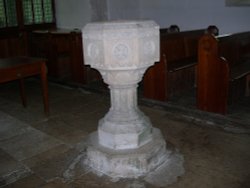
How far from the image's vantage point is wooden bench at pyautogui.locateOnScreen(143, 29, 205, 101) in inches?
162

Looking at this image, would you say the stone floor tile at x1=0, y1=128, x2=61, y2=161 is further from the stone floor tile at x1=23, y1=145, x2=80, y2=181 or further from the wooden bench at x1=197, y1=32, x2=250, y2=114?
the wooden bench at x1=197, y1=32, x2=250, y2=114

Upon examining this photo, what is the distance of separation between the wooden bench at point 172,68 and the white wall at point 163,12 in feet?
2.94

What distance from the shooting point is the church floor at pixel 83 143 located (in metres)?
2.31

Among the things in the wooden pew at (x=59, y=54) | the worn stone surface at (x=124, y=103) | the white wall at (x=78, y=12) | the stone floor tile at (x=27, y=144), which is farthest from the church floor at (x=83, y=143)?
the white wall at (x=78, y=12)

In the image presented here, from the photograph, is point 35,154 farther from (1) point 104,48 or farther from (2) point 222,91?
(2) point 222,91

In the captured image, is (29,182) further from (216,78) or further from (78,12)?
(78,12)

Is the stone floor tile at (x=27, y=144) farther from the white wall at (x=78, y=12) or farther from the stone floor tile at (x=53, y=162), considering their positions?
the white wall at (x=78, y=12)

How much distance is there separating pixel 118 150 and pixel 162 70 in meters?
1.84

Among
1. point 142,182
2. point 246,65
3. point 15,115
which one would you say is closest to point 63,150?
point 142,182

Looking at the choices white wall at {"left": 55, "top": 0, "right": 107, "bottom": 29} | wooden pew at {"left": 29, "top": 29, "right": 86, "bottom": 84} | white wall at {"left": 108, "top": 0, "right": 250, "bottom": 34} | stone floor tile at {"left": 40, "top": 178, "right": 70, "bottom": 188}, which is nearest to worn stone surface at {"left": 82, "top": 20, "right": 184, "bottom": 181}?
stone floor tile at {"left": 40, "top": 178, "right": 70, "bottom": 188}

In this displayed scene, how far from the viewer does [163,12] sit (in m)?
6.45

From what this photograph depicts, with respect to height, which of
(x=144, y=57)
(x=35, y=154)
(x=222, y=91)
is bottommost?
(x=35, y=154)

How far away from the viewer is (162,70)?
405 cm

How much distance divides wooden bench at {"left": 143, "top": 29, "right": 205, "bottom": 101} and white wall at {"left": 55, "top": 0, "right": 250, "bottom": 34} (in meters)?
0.90
